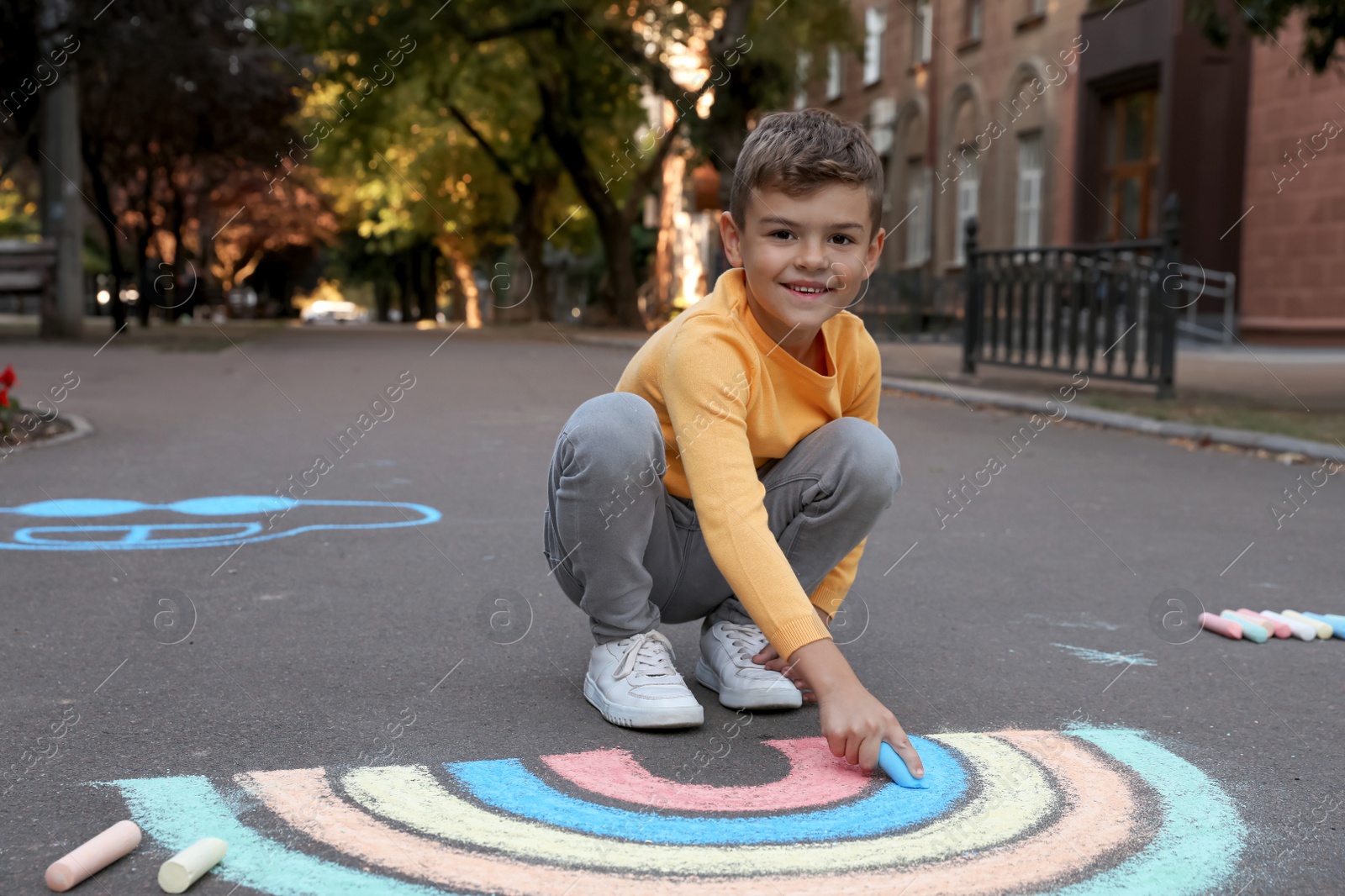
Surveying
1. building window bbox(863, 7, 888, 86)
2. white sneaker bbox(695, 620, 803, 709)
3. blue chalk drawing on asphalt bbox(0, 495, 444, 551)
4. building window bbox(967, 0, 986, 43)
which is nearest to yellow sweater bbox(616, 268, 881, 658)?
white sneaker bbox(695, 620, 803, 709)

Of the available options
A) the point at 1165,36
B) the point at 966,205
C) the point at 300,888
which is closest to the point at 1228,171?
the point at 1165,36

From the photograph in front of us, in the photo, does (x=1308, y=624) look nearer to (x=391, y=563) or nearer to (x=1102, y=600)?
(x=1102, y=600)

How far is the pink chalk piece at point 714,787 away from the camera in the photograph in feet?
8.26

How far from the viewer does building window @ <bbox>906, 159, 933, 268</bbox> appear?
86.0 feet

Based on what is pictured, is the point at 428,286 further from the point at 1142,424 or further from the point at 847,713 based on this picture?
the point at 847,713

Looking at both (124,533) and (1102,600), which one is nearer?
(1102,600)

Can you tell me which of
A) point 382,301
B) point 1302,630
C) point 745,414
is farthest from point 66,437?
point 382,301

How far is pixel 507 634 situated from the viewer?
12.5ft

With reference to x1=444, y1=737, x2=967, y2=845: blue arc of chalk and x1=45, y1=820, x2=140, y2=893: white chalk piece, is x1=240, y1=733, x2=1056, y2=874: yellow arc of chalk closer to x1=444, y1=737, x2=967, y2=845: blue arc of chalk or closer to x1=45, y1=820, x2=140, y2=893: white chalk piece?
x1=444, y1=737, x2=967, y2=845: blue arc of chalk

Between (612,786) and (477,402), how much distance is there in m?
8.56

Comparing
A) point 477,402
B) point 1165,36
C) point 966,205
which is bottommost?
point 477,402

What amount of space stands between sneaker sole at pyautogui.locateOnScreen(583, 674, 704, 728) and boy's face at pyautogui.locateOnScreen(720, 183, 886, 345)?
845 mm

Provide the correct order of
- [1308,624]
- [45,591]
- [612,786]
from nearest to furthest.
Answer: [612,786]
[1308,624]
[45,591]

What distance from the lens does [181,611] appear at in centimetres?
396
